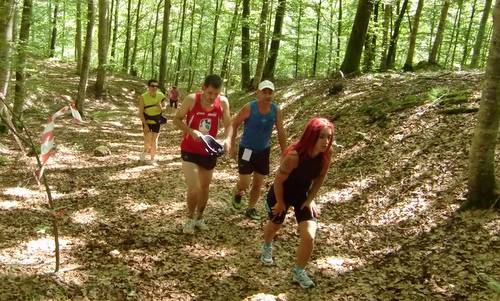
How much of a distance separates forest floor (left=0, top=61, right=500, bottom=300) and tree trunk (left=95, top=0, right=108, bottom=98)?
7.38 m

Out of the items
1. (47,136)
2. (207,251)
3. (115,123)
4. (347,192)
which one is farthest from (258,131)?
(115,123)

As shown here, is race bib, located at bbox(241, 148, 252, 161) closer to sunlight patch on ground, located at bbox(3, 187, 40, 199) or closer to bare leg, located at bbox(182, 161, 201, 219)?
bare leg, located at bbox(182, 161, 201, 219)

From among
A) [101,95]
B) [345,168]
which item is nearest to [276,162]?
[345,168]

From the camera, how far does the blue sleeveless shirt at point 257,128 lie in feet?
19.6

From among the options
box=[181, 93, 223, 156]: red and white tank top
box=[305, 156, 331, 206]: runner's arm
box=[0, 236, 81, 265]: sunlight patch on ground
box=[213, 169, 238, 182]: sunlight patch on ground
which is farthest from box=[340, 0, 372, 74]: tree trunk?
box=[0, 236, 81, 265]: sunlight patch on ground

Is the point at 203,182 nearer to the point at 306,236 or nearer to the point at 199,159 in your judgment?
the point at 199,159

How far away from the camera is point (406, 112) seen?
905 cm

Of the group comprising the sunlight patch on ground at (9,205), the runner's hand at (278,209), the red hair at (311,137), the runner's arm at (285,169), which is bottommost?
the sunlight patch on ground at (9,205)

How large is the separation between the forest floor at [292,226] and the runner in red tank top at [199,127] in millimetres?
944

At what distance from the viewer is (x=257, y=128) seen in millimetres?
6020

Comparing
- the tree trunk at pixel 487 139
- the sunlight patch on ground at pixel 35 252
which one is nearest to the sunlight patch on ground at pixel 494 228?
the tree trunk at pixel 487 139

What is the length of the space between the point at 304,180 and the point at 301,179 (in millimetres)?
36

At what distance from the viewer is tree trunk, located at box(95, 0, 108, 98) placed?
16.3m

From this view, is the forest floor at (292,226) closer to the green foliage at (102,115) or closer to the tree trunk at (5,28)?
the tree trunk at (5,28)
